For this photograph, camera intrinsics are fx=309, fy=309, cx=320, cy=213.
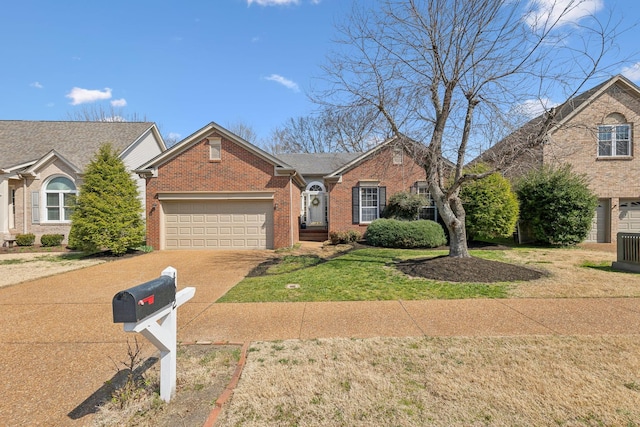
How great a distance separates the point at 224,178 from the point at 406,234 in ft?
27.0

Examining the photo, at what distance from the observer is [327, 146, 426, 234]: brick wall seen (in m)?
15.8

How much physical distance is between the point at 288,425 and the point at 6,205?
19521 mm

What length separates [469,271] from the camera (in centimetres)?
763

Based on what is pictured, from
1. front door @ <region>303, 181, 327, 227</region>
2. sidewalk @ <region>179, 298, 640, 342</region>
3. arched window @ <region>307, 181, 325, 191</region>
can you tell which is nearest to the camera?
sidewalk @ <region>179, 298, 640, 342</region>

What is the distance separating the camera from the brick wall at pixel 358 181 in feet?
51.7

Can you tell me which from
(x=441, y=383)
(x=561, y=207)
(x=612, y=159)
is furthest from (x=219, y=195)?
(x=612, y=159)

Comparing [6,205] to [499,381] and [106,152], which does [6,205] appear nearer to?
[106,152]

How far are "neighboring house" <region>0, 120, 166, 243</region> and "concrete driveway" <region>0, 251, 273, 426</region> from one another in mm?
8801

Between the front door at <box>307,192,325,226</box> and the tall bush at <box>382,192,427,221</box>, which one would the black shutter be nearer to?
the tall bush at <box>382,192,427,221</box>

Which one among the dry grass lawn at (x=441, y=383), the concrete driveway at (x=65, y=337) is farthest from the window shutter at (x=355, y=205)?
the dry grass lawn at (x=441, y=383)

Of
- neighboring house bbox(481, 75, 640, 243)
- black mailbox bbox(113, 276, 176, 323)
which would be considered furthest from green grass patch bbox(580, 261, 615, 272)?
black mailbox bbox(113, 276, 176, 323)

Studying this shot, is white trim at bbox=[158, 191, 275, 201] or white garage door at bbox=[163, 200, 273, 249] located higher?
white trim at bbox=[158, 191, 275, 201]

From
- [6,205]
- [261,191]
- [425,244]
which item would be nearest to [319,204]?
[261,191]

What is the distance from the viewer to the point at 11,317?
17.0ft
